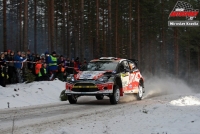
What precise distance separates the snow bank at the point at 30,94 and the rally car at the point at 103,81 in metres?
2.78

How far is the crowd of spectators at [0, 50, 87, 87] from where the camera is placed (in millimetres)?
17250

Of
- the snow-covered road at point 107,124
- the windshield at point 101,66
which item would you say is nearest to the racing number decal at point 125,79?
the windshield at point 101,66


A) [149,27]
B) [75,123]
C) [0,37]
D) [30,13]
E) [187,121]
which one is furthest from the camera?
[0,37]

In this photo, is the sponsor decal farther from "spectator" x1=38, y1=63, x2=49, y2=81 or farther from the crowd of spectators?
"spectator" x1=38, y1=63, x2=49, y2=81

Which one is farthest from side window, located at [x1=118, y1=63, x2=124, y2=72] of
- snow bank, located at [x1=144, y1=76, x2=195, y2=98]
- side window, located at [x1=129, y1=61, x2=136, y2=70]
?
snow bank, located at [x1=144, y1=76, x2=195, y2=98]

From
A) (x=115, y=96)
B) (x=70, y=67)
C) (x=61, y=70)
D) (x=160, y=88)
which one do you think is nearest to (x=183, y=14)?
(x=160, y=88)

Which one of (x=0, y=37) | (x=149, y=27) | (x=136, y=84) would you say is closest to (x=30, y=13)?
(x=0, y=37)

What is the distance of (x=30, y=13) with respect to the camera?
255 feet

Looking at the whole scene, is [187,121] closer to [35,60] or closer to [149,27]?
[35,60]

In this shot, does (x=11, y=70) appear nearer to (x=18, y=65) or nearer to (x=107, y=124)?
(x=18, y=65)

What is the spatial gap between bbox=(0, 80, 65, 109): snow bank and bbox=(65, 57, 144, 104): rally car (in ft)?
9.13

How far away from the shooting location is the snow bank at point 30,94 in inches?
606

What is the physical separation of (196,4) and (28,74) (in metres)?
45.5

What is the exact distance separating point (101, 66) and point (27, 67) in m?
6.31
